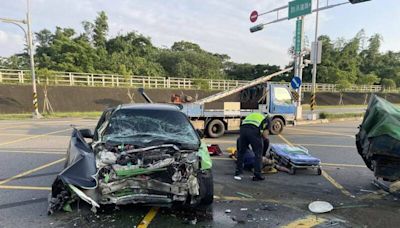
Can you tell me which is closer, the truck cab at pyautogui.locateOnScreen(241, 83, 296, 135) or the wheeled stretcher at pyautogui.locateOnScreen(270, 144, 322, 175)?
the wheeled stretcher at pyautogui.locateOnScreen(270, 144, 322, 175)

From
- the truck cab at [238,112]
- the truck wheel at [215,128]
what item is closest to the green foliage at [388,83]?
the truck cab at [238,112]

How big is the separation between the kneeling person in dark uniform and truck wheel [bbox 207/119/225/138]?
5.37 m

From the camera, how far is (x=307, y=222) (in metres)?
4.25

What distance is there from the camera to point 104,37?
51375 mm

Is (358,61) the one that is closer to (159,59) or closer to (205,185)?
(159,59)

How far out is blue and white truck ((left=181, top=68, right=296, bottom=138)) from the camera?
11.8 meters

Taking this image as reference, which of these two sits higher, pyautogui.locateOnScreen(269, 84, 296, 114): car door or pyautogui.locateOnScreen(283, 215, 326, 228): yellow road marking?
pyautogui.locateOnScreen(269, 84, 296, 114): car door

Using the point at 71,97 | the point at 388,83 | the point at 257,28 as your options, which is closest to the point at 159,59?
the point at 71,97

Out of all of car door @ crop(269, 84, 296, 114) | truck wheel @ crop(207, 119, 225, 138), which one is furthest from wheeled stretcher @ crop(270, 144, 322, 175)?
car door @ crop(269, 84, 296, 114)

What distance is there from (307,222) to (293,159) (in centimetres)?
268

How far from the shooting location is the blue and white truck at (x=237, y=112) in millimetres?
11836

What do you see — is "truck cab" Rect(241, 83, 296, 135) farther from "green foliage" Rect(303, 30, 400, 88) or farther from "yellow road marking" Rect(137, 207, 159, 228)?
"green foliage" Rect(303, 30, 400, 88)

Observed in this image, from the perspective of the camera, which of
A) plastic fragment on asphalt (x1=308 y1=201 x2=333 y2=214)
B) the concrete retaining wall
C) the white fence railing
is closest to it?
plastic fragment on asphalt (x1=308 y1=201 x2=333 y2=214)

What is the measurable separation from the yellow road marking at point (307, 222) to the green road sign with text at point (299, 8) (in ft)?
44.1
